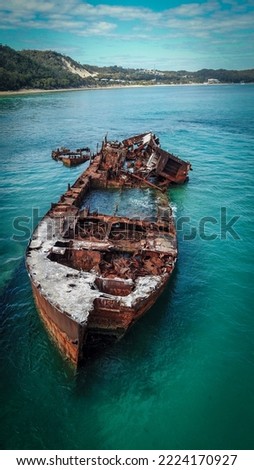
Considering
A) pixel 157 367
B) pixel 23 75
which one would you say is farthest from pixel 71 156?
pixel 23 75

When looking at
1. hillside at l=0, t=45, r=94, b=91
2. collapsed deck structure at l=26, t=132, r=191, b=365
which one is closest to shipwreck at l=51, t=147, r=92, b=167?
collapsed deck structure at l=26, t=132, r=191, b=365

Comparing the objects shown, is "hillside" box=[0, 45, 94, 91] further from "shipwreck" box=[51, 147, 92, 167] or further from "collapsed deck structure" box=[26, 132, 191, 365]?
"collapsed deck structure" box=[26, 132, 191, 365]

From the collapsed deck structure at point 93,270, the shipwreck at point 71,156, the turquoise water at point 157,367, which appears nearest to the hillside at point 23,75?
the shipwreck at point 71,156

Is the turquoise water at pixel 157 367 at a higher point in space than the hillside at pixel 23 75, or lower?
lower

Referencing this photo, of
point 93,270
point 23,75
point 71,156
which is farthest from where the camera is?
point 23,75

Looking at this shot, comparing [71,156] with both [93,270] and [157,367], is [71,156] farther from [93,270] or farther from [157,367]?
[157,367]

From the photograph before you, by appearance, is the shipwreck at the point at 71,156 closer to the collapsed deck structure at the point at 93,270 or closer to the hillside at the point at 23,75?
the collapsed deck structure at the point at 93,270

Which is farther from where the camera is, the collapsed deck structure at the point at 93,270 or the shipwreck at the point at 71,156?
the shipwreck at the point at 71,156
